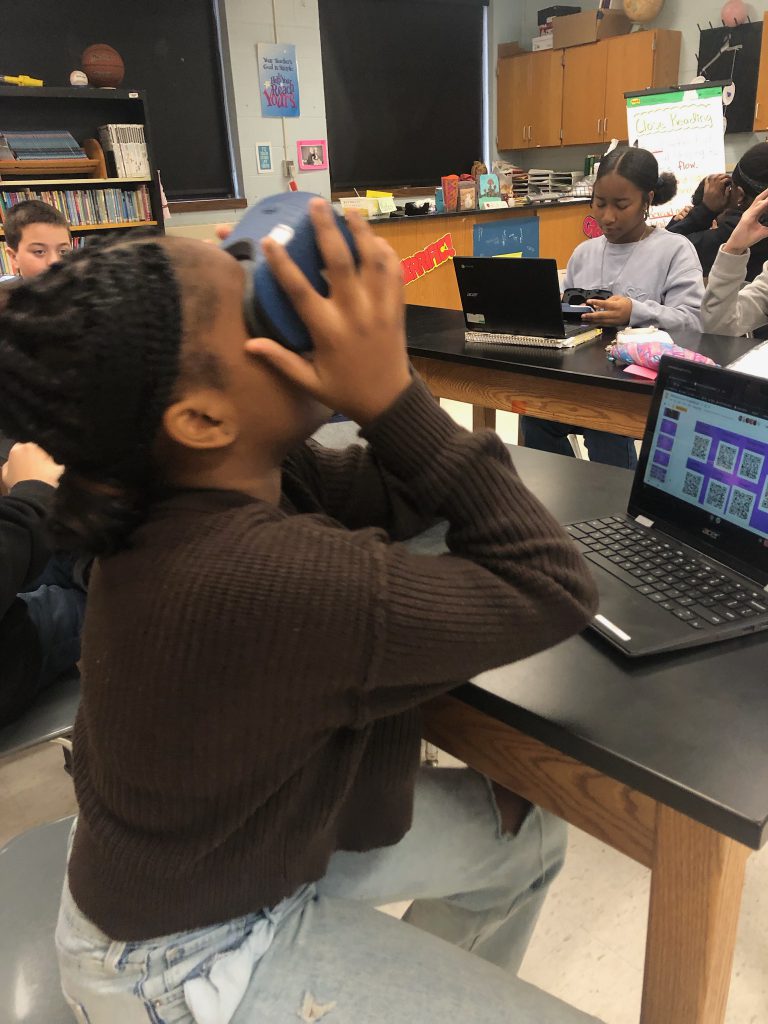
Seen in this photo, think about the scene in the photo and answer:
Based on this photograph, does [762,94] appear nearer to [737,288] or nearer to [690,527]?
[737,288]

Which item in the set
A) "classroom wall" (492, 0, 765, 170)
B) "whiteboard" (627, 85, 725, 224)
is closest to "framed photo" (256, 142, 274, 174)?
"whiteboard" (627, 85, 725, 224)

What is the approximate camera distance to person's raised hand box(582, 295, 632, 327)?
2.28 metres

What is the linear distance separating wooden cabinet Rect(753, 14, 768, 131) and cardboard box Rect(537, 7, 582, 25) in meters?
1.83

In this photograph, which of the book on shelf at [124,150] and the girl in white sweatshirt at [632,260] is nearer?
the girl in white sweatshirt at [632,260]

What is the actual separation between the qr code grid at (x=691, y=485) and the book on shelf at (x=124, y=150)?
449 cm

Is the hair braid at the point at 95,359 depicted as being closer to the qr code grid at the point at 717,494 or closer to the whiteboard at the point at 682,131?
the qr code grid at the point at 717,494

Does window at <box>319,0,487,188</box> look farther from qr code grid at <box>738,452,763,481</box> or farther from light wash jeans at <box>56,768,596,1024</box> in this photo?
light wash jeans at <box>56,768,596,1024</box>

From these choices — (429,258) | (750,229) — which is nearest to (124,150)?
(429,258)

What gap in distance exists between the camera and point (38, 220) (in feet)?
9.73

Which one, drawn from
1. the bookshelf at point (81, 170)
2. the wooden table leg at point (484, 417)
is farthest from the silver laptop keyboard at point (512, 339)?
the bookshelf at point (81, 170)

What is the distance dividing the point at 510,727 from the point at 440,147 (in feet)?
23.6

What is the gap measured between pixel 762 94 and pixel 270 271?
670 centimetres

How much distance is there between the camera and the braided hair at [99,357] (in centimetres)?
56

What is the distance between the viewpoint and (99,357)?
0.56m
